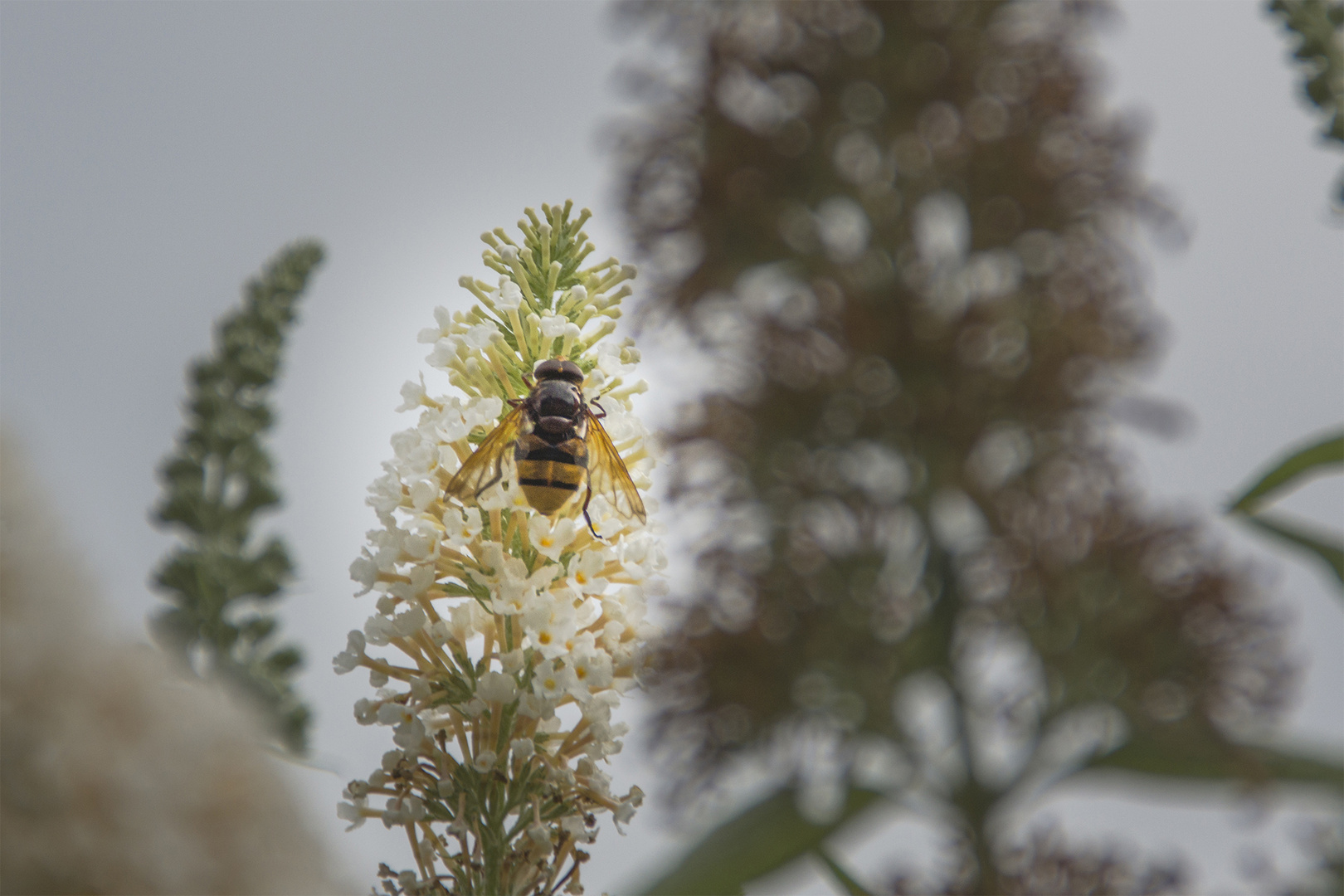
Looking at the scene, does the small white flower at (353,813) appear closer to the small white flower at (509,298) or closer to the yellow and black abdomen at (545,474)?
the yellow and black abdomen at (545,474)

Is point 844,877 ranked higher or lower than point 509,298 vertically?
lower

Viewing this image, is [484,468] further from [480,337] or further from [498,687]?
[498,687]

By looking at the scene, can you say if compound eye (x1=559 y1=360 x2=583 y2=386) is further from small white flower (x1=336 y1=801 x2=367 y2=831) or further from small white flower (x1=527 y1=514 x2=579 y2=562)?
small white flower (x1=336 y1=801 x2=367 y2=831)

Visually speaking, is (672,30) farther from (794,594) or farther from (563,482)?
(563,482)

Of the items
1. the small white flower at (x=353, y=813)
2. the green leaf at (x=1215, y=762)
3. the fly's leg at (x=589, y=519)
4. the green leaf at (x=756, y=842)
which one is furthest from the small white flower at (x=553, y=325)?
the green leaf at (x=1215, y=762)

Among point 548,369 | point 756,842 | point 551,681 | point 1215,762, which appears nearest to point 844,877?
point 551,681

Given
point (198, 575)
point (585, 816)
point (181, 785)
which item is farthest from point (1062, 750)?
point (181, 785)

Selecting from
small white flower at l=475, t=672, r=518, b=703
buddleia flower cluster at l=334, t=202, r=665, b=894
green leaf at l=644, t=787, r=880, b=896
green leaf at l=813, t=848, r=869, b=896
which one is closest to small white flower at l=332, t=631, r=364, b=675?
buddleia flower cluster at l=334, t=202, r=665, b=894
